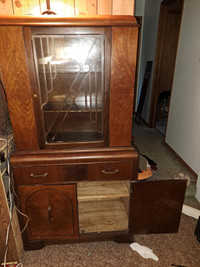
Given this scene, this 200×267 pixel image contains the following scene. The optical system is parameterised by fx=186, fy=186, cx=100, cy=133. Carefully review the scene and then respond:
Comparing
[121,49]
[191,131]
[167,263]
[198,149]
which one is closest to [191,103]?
[191,131]

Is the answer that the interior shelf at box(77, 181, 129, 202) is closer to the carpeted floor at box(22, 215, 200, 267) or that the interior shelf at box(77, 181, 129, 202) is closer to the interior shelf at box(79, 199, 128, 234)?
the interior shelf at box(79, 199, 128, 234)

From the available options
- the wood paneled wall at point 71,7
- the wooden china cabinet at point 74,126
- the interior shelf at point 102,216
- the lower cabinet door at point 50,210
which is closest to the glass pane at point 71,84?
the wooden china cabinet at point 74,126

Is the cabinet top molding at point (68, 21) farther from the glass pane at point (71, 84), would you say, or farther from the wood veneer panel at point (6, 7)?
the wood veneer panel at point (6, 7)

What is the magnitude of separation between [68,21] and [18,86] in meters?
0.49

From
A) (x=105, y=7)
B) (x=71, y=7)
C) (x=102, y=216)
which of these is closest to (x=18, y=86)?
(x=71, y=7)

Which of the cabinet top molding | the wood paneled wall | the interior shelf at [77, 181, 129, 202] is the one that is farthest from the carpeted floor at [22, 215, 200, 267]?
the wood paneled wall

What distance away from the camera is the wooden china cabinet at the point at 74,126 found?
1.10m

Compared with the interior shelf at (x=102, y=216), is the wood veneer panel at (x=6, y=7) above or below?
above

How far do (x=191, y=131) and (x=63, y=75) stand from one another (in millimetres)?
1811

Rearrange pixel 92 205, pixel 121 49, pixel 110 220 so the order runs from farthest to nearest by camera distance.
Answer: pixel 92 205
pixel 110 220
pixel 121 49

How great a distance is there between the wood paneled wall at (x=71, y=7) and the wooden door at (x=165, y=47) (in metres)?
2.45

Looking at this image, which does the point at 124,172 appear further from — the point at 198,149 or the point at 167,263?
the point at 198,149

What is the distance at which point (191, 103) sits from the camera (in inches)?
92.7

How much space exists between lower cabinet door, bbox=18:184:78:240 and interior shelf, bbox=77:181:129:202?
0.11 meters
